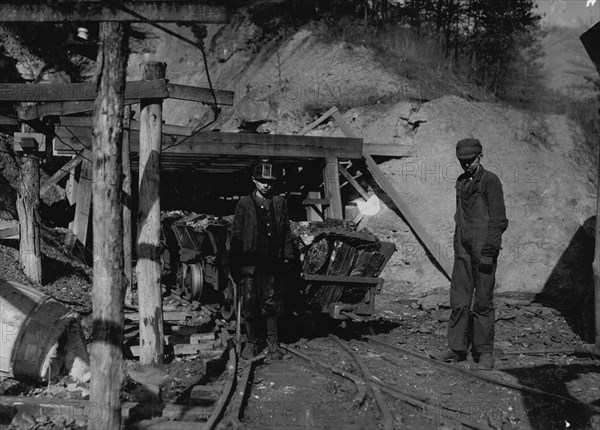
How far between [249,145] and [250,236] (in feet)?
19.4

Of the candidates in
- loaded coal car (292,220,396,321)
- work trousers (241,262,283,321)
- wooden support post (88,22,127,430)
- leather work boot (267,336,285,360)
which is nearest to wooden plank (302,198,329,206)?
loaded coal car (292,220,396,321)

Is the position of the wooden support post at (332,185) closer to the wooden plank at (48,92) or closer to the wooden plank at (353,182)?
the wooden plank at (353,182)

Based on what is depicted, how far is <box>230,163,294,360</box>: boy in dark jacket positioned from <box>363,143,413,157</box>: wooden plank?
309 inches

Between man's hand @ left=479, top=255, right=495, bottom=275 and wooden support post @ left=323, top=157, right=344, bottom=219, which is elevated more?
wooden support post @ left=323, top=157, right=344, bottom=219

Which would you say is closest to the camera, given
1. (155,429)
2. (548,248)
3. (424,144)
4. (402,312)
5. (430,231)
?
(155,429)

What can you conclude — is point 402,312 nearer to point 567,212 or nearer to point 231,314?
point 231,314

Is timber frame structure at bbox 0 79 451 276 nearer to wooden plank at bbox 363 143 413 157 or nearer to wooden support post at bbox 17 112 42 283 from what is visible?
wooden plank at bbox 363 143 413 157

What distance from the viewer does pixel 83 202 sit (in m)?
14.0

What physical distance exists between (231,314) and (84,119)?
4.94 metres

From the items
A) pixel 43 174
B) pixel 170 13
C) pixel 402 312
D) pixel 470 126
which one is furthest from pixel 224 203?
pixel 170 13

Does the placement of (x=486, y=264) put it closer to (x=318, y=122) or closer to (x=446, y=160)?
(x=446, y=160)

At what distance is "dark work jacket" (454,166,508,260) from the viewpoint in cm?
668

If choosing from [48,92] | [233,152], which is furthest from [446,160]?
[48,92]

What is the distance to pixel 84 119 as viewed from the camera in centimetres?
1203
